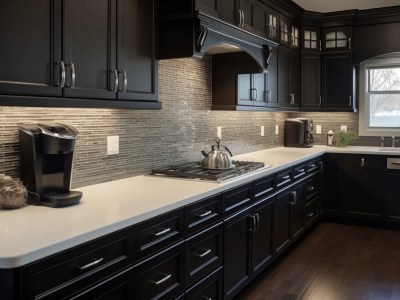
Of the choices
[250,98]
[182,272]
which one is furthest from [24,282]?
[250,98]

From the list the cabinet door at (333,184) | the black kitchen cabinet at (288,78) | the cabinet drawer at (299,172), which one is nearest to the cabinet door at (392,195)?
Answer: the cabinet door at (333,184)

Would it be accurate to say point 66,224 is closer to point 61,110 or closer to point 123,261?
point 123,261

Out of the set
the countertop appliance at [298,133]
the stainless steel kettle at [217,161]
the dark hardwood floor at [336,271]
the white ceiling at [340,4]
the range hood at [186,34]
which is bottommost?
the dark hardwood floor at [336,271]

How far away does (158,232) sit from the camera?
2.06m

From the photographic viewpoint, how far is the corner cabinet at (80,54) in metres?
1.75

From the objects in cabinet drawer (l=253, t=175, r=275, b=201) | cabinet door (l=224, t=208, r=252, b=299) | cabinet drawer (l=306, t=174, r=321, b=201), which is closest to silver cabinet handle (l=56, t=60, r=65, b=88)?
cabinet door (l=224, t=208, r=252, b=299)

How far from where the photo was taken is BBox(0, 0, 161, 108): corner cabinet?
1.75 meters

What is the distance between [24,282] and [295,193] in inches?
123

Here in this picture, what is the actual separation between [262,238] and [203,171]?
0.79m

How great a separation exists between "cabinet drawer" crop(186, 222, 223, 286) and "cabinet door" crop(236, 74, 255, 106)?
1494 millimetres

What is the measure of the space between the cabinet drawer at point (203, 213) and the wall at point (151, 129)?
0.68m

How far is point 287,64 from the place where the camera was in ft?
16.8

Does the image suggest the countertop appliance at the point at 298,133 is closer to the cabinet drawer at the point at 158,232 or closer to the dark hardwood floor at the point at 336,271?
the dark hardwood floor at the point at 336,271

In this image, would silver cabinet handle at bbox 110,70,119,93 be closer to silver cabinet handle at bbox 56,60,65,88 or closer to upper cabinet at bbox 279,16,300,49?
silver cabinet handle at bbox 56,60,65,88
